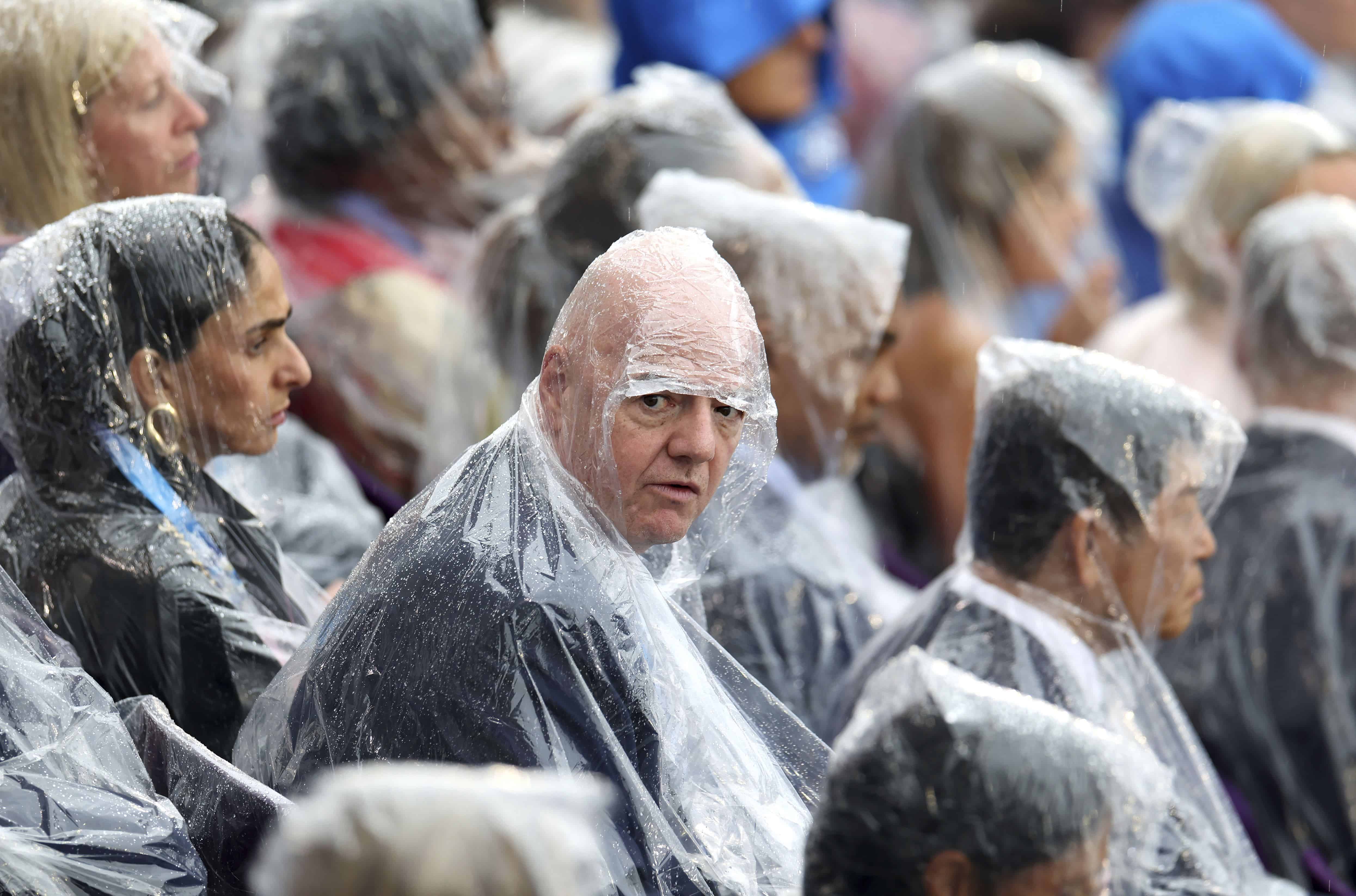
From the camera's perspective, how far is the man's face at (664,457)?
2.17 m

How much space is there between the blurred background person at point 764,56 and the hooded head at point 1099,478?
2.35 meters

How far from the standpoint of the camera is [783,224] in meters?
3.16

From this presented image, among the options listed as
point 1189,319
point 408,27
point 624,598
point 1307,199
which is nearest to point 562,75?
point 408,27

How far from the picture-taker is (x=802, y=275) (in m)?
3.17

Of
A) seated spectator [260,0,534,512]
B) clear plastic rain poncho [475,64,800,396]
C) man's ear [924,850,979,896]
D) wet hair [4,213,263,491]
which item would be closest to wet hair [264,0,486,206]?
seated spectator [260,0,534,512]

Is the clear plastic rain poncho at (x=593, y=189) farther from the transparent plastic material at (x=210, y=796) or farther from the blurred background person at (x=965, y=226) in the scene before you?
the transparent plastic material at (x=210, y=796)

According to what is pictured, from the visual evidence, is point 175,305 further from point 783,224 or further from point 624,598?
point 783,224

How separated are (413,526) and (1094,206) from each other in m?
3.32

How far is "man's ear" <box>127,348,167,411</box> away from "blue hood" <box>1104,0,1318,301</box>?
3978 millimetres

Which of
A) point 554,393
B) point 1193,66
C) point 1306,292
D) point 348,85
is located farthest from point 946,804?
point 1193,66

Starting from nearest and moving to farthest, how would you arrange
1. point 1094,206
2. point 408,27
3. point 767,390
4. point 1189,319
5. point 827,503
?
point 767,390 < point 827,503 < point 408,27 < point 1189,319 < point 1094,206

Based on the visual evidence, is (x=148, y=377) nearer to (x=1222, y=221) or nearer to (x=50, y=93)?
(x=50, y=93)

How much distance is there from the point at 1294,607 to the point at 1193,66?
252 centimetres

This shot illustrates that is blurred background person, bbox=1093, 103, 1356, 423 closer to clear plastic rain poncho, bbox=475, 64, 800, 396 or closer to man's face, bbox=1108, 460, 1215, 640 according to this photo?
clear plastic rain poncho, bbox=475, 64, 800, 396
